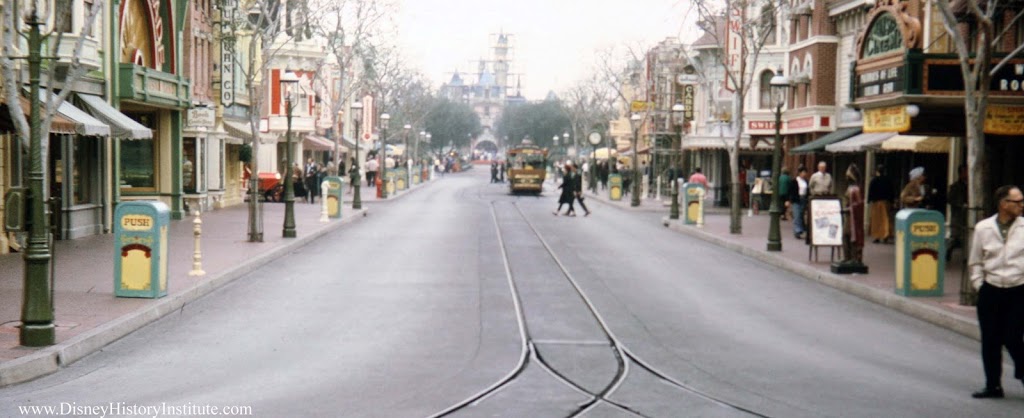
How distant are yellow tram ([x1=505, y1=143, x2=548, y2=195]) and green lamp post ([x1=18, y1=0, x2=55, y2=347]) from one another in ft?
177

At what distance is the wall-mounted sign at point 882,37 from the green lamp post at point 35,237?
48.6ft

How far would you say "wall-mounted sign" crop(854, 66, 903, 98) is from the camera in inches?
811

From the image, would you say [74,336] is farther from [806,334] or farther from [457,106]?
[457,106]

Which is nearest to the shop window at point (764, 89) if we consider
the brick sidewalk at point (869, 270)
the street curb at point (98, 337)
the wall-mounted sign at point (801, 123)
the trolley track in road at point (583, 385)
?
the wall-mounted sign at point (801, 123)

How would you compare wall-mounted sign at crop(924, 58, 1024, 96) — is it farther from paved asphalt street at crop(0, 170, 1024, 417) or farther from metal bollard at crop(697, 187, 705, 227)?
metal bollard at crop(697, 187, 705, 227)

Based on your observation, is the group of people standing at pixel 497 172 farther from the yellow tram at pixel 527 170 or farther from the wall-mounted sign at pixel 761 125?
the wall-mounted sign at pixel 761 125

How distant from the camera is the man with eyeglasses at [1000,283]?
10.0 meters

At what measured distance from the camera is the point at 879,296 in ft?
56.2

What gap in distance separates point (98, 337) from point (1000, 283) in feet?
28.6

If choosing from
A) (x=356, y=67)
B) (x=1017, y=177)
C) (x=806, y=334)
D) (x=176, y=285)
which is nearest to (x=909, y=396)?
(x=806, y=334)

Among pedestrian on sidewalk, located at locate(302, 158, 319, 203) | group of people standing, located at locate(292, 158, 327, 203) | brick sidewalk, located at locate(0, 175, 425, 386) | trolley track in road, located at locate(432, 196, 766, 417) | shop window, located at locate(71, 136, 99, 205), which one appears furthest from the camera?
pedestrian on sidewalk, located at locate(302, 158, 319, 203)

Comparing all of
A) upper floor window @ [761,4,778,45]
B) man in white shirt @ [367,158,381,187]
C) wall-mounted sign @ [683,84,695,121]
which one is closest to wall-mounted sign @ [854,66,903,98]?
upper floor window @ [761,4,778,45]

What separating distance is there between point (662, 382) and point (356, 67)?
82.9 meters

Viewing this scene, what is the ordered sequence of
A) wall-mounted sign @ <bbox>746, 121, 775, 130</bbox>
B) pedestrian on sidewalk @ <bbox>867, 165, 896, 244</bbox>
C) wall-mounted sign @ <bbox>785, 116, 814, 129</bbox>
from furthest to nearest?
wall-mounted sign @ <bbox>746, 121, 775, 130</bbox> → wall-mounted sign @ <bbox>785, 116, 814, 129</bbox> → pedestrian on sidewalk @ <bbox>867, 165, 896, 244</bbox>
